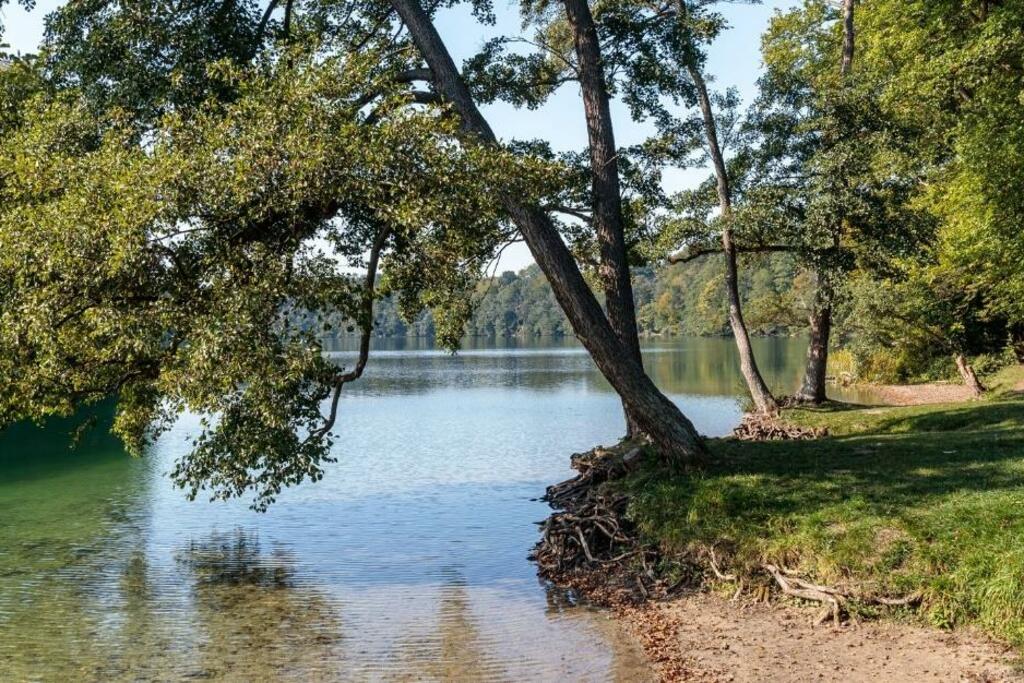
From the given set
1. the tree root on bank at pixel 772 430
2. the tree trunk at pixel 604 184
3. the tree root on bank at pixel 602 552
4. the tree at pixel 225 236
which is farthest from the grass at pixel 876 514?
the tree at pixel 225 236

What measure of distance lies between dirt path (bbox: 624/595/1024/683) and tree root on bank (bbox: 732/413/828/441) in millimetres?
9238

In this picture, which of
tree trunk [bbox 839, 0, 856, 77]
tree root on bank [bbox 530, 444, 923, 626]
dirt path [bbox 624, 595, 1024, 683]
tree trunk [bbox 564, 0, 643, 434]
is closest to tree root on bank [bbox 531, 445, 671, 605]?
tree root on bank [bbox 530, 444, 923, 626]

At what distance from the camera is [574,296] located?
12719 millimetres

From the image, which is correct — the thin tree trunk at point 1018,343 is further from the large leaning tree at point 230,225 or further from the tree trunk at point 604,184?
the large leaning tree at point 230,225

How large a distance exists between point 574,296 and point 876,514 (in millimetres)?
5078

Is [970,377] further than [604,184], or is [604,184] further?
[970,377]

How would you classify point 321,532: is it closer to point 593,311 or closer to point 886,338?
point 593,311

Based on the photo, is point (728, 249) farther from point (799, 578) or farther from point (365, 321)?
point (799, 578)

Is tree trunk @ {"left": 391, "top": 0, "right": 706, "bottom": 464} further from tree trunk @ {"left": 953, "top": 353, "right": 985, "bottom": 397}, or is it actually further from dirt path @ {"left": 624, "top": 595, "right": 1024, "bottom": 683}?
tree trunk @ {"left": 953, "top": 353, "right": 985, "bottom": 397}

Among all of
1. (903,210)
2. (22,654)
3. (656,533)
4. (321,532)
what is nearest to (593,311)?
(656,533)

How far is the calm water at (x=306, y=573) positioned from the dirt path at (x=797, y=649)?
25.0 inches

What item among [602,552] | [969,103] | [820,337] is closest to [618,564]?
[602,552]

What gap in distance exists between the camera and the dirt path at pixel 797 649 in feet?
24.4

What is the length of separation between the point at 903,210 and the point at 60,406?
1745 cm
